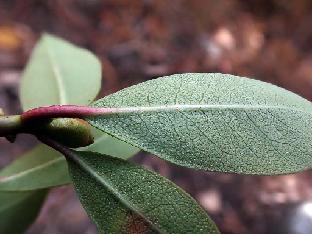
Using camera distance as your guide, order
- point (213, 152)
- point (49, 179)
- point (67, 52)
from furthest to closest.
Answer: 1. point (67, 52)
2. point (49, 179)
3. point (213, 152)

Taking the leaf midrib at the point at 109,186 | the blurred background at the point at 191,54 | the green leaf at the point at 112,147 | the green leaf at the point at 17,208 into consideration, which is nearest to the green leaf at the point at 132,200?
the leaf midrib at the point at 109,186

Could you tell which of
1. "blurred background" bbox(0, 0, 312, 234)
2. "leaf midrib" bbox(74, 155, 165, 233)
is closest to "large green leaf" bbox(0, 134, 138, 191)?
"leaf midrib" bbox(74, 155, 165, 233)

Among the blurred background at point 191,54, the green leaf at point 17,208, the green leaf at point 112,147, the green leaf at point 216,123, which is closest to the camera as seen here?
the green leaf at point 216,123

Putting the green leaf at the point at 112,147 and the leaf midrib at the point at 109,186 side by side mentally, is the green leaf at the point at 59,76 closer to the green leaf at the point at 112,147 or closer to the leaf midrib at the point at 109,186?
the green leaf at the point at 112,147

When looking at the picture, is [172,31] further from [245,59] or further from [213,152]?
[213,152]

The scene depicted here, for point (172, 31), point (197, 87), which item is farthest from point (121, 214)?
point (172, 31)

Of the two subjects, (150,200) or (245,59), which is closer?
(150,200)

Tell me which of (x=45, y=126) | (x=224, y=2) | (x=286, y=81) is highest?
(x=45, y=126)
